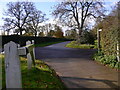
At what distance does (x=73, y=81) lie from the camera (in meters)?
5.44

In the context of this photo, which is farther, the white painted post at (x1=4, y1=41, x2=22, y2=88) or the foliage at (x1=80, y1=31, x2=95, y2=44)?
the foliage at (x1=80, y1=31, x2=95, y2=44)

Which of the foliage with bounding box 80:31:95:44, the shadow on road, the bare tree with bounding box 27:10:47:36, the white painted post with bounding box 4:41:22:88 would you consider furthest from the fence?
the bare tree with bounding box 27:10:47:36

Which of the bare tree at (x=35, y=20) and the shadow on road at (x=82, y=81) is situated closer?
the shadow on road at (x=82, y=81)

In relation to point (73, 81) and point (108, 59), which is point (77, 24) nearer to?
point (108, 59)

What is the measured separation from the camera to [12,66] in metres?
Answer: 3.17

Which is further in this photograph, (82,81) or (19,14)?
(19,14)

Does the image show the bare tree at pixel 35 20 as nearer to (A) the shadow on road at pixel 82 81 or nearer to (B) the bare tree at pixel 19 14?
(B) the bare tree at pixel 19 14

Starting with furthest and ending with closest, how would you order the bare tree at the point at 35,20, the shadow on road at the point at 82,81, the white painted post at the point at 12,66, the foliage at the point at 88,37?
the bare tree at the point at 35,20 → the foliage at the point at 88,37 → the shadow on road at the point at 82,81 → the white painted post at the point at 12,66

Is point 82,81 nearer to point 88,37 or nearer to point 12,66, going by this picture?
point 12,66

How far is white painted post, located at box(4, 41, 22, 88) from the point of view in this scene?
3162 mm

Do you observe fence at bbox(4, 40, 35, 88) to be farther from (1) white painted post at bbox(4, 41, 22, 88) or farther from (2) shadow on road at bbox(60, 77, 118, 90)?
(2) shadow on road at bbox(60, 77, 118, 90)

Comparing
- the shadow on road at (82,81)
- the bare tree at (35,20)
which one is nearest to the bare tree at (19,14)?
the bare tree at (35,20)

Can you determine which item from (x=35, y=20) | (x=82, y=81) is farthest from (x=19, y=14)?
(x=82, y=81)

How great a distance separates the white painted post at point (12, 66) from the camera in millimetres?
3162
